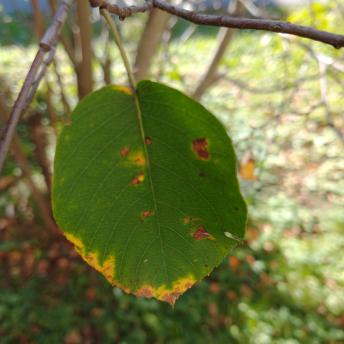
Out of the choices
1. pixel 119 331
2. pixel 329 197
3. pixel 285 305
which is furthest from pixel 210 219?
pixel 329 197

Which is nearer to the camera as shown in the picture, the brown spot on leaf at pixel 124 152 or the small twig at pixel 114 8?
the small twig at pixel 114 8

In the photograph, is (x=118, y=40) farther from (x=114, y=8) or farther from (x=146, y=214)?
(x=146, y=214)

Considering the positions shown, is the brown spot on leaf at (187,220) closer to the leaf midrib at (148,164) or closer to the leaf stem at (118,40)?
the leaf midrib at (148,164)

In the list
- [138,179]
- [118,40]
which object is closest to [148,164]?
[138,179]

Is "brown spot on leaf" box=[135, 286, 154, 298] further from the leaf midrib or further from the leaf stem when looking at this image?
the leaf stem

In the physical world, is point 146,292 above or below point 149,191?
below

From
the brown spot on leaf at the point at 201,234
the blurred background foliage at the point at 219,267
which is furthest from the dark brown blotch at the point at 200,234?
the blurred background foliage at the point at 219,267
